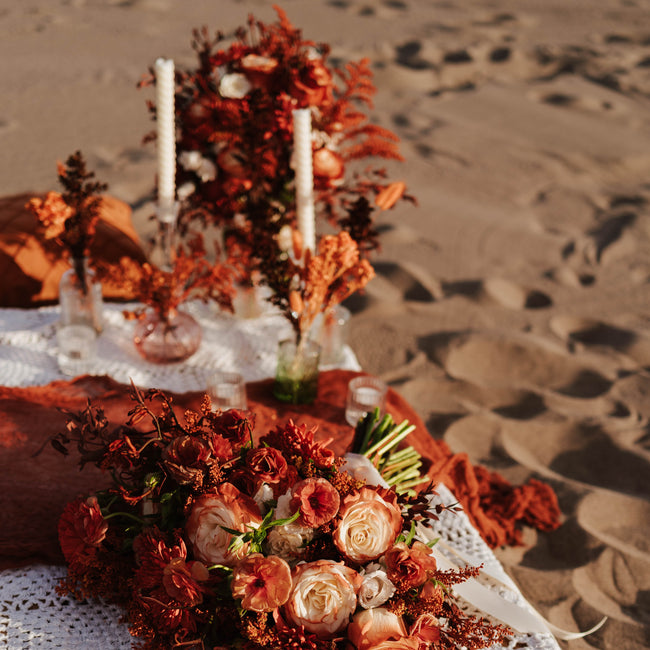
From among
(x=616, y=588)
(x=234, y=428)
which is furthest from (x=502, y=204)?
(x=234, y=428)

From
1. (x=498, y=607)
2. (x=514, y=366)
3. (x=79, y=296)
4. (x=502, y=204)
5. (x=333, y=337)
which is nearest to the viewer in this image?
(x=498, y=607)

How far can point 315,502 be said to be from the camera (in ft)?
3.51

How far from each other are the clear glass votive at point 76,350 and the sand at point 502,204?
1.15 meters

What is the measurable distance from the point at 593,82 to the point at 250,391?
4882 millimetres

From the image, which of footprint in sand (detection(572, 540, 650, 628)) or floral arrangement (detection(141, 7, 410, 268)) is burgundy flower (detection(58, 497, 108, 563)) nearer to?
floral arrangement (detection(141, 7, 410, 268))

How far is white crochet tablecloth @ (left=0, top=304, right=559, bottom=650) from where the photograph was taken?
1.24m

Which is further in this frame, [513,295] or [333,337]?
[513,295]

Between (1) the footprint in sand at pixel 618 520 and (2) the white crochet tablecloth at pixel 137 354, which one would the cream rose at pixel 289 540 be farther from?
(1) the footprint in sand at pixel 618 520

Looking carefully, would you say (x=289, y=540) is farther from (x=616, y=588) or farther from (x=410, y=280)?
(x=410, y=280)

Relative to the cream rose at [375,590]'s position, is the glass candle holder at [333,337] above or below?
below

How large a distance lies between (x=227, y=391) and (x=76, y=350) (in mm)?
500

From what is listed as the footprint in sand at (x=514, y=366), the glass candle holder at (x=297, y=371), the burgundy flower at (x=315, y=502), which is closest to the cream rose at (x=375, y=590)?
the burgundy flower at (x=315, y=502)

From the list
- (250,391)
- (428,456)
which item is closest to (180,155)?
(250,391)

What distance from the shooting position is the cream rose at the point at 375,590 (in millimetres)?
1042
